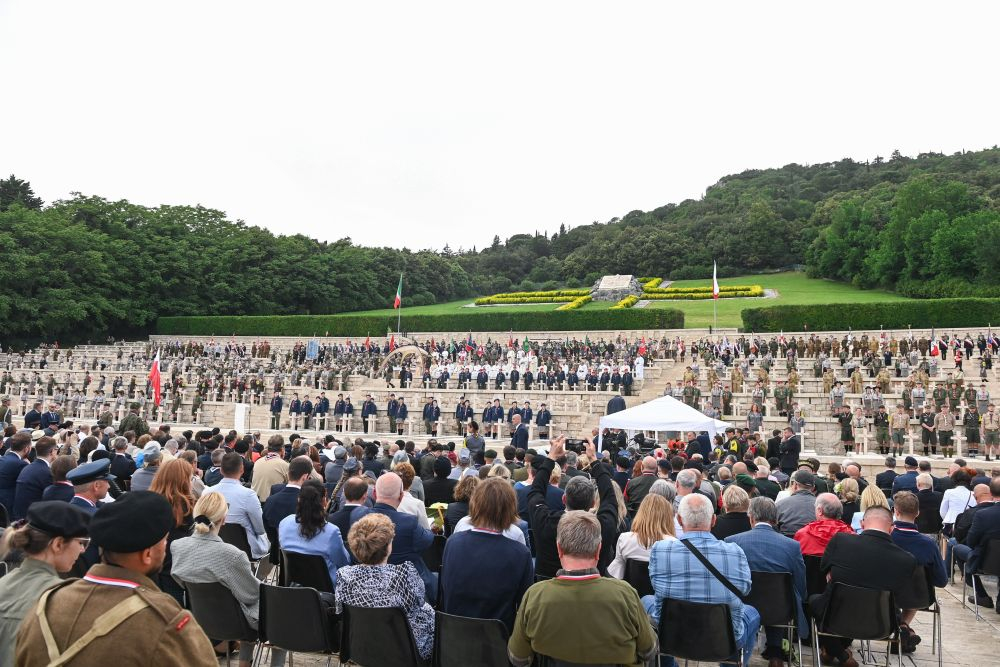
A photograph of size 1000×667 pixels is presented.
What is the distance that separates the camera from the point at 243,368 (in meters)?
33.8

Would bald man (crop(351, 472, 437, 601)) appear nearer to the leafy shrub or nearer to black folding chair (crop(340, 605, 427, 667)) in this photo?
black folding chair (crop(340, 605, 427, 667))

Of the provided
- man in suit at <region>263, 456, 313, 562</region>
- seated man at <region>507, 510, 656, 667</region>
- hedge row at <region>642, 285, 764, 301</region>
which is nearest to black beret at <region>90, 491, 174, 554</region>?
seated man at <region>507, 510, 656, 667</region>

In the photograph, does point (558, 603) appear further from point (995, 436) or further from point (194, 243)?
point (194, 243)

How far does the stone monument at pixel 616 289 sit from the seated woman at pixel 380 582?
54.3 metres

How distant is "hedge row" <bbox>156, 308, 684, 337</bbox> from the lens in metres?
41.9

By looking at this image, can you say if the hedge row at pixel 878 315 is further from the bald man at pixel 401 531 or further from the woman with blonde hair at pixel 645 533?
the bald man at pixel 401 531

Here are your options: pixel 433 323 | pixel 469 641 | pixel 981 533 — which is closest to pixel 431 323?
pixel 433 323

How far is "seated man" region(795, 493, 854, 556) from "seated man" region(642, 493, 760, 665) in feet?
5.31

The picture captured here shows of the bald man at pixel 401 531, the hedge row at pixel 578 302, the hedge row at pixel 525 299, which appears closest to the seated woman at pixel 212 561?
the bald man at pixel 401 531

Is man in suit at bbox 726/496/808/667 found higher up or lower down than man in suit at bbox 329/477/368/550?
lower down

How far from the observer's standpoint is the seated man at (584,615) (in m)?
3.51

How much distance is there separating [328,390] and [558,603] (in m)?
26.9

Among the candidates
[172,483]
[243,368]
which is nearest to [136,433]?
[172,483]

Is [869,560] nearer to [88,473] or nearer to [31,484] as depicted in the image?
[88,473]
